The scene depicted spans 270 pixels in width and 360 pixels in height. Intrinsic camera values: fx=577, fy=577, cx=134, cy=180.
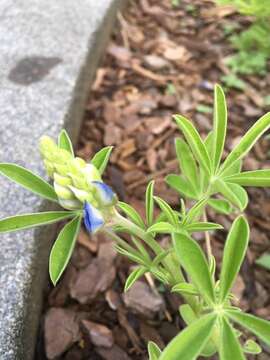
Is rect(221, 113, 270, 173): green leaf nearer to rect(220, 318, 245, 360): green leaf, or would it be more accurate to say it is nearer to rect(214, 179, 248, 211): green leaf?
rect(214, 179, 248, 211): green leaf

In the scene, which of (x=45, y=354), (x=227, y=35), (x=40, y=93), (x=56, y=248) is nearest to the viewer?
(x=56, y=248)

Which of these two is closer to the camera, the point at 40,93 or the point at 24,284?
the point at 24,284

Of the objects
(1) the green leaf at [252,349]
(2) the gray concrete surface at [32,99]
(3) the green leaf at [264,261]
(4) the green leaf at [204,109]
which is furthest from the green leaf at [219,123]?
(4) the green leaf at [204,109]

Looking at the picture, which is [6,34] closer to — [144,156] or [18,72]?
[18,72]

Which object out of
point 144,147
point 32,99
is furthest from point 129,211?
point 144,147

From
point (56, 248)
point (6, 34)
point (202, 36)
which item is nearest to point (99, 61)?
point (6, 34)

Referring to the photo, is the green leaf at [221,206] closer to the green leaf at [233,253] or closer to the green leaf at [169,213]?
the green leaf at [169,213]
